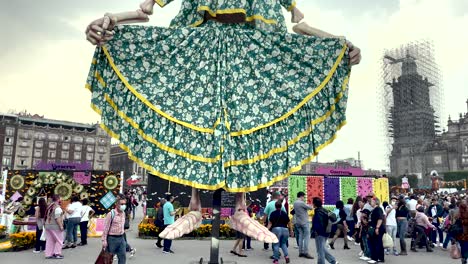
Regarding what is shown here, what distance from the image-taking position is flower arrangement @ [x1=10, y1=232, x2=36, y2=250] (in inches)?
498

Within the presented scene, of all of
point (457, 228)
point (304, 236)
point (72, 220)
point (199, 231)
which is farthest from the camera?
point (199, 231)

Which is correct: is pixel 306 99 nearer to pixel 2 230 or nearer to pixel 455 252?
pixel 455 252

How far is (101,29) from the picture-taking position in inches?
165

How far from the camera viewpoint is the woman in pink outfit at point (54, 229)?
1109 centimetres

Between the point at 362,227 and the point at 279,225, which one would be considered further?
the point at 362,227

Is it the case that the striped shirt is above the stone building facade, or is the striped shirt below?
below

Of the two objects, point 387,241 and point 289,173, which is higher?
point 289,173

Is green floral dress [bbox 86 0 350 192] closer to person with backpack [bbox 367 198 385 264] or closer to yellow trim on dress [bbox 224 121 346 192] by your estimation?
yellow trim on dress [bbox 224 121 346 192]

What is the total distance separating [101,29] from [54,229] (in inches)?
355

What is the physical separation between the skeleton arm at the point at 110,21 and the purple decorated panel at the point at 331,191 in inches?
644

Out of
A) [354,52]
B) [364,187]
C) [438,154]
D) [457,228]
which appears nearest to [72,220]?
[354,52]

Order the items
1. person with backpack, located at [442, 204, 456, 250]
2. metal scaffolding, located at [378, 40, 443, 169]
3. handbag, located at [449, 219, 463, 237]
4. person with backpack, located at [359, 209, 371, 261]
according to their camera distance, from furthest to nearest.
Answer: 1. metal scaffolding, located at [378, 40, 443, 169]
2. person with backpack, located at [442, 204, 456, 250]
3. person with backpack, located at [359, 209, 371, 261]
4. handbag, located at [449, 219, 463, 237]

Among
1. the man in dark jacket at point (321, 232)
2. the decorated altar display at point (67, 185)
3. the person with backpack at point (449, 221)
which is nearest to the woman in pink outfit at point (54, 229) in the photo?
the decorated altar display at point (67, 185)

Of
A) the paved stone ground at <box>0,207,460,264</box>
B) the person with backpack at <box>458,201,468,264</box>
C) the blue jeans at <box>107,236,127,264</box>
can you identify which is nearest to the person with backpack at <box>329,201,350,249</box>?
the paved stone ground at <box>0,207,460,264</box>
